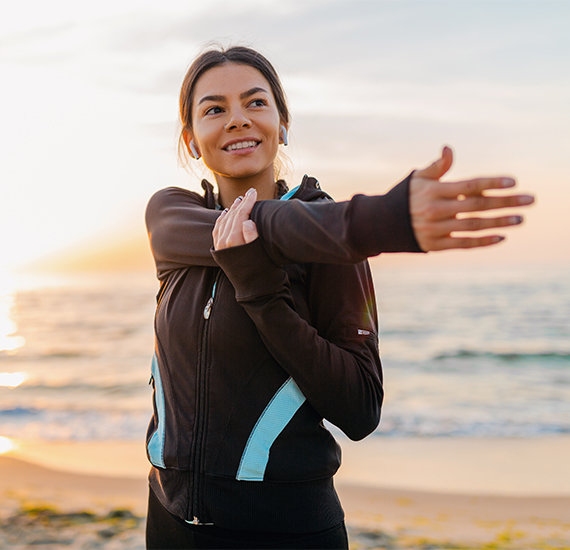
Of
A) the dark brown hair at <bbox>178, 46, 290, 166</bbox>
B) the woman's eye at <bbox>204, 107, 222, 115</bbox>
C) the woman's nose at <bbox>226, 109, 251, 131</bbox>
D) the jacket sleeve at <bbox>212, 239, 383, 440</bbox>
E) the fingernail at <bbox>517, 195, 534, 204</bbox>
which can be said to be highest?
the dark brown hair at <bbox>178, 46, 290, 166</bbox>

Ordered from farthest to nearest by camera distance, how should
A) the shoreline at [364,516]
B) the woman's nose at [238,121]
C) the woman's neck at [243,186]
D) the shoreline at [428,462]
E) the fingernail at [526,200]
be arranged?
the shoreline at [428,462] → the shoreline at [364,516] → the woman's neck at [243,186] → the woman's nose at [238,121] → the fingernail at [526,200]

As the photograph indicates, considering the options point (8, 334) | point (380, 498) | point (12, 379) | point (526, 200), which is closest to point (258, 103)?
point (526, 200)

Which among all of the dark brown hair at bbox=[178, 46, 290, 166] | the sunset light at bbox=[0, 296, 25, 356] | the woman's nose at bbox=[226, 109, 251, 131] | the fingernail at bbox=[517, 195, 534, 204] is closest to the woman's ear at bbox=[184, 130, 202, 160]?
the dark brown hair at bbox=[178, 46, 290, 166]

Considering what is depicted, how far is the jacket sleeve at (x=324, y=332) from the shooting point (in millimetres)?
1544

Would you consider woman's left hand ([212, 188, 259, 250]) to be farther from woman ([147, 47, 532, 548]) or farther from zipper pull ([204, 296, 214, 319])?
zipper pull ([204, 296, 214, 319])

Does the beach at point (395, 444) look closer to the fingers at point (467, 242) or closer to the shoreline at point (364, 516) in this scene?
the shoreline at point (364, 516)

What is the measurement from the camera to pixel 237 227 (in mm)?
1509

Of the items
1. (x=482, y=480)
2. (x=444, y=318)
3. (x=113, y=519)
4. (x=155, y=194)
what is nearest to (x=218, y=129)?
(x=155, y=194)

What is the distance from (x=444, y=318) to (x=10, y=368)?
43.4 ft

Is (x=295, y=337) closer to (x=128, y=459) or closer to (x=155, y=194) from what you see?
(x=155, y=194)

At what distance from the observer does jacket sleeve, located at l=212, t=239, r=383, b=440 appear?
1544 millimetres

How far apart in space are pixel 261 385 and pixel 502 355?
1365 cm

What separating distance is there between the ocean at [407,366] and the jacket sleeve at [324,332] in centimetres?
600

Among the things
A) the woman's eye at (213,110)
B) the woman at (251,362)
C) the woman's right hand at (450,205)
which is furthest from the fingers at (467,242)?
the woman's eye at (213,110)
